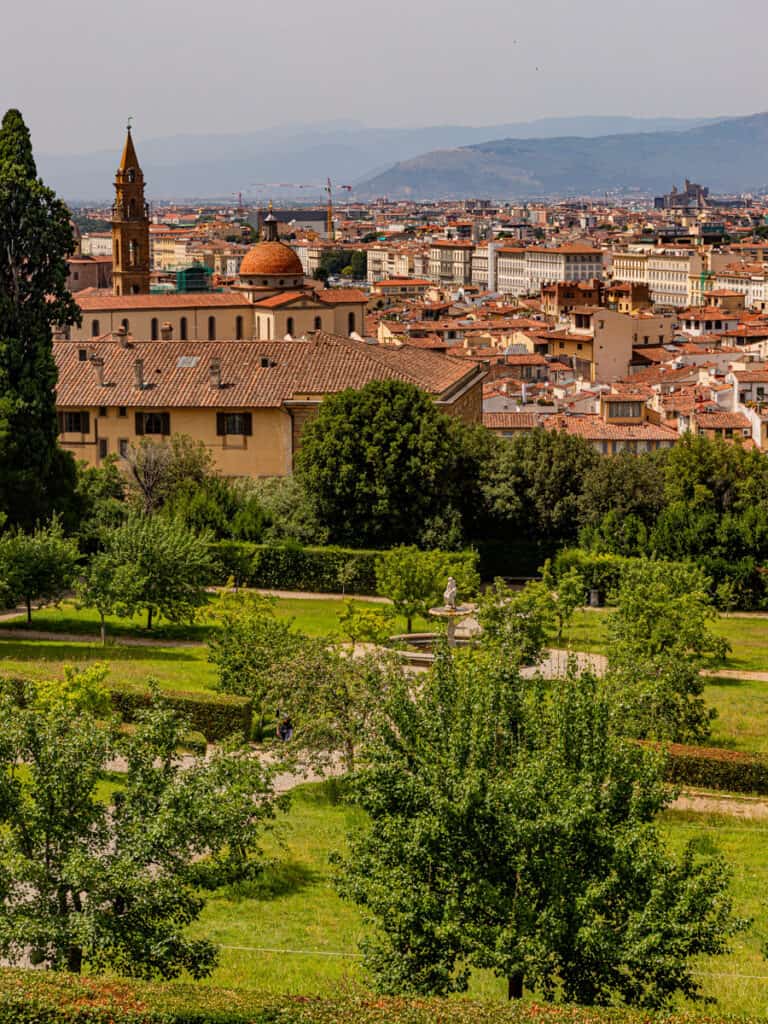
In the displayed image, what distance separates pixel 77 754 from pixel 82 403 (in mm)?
36617

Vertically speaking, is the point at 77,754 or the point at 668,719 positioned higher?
the point at 77,754

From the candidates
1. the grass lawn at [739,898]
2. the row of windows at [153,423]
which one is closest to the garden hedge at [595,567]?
the row of windows at [153,423]

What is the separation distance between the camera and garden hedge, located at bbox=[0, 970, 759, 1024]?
13797 mm

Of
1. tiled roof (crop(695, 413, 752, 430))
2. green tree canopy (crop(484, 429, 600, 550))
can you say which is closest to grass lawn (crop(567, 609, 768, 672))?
green tree canopy (crop(484, 429, 600, 550))

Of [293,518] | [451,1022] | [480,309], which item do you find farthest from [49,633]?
[480,309]

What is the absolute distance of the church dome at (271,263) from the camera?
3041 inches

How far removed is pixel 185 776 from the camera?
16484 millimetres

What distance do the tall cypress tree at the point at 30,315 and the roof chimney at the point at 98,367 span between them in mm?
10560

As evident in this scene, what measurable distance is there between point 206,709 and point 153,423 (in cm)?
2535

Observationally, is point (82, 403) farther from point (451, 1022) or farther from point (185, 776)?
point (451, 1022)

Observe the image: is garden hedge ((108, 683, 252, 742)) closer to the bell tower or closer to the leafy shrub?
the leafy shrub

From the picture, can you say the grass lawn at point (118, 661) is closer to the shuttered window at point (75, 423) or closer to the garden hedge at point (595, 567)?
the garden hedge at point (595, 567)

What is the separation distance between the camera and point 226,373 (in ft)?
171

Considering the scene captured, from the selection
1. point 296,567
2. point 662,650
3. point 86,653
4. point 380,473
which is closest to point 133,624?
point 86,653
